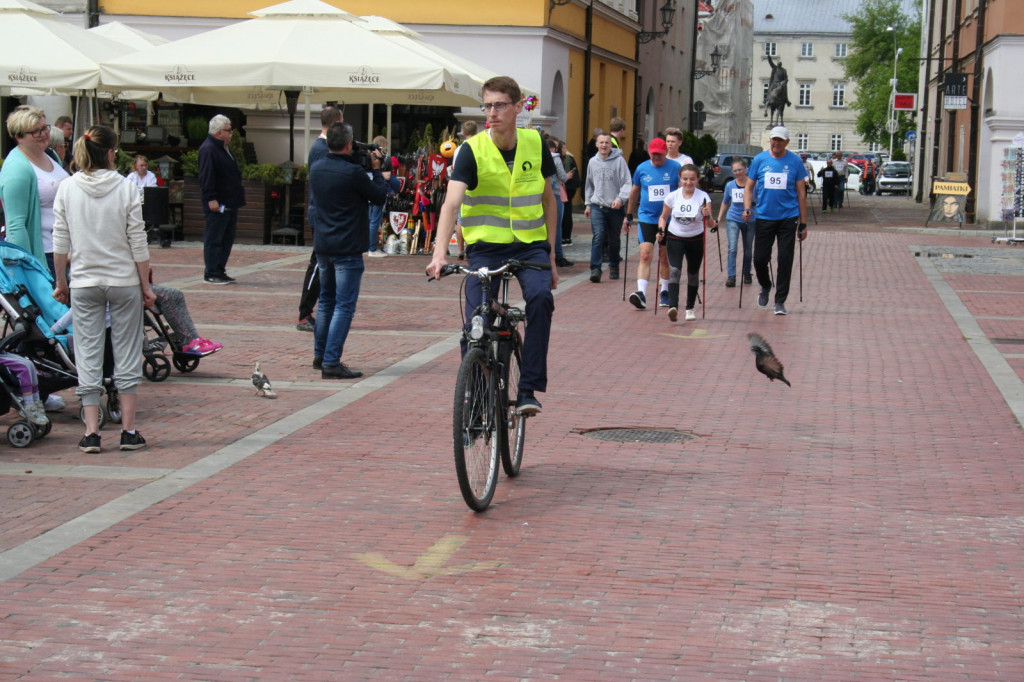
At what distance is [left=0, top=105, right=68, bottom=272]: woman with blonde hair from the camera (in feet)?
27.7

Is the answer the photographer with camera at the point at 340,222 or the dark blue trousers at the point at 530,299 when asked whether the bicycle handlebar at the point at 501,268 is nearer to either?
the dark blue trousers at the point at 530,299

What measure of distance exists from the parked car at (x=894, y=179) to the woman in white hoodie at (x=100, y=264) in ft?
195

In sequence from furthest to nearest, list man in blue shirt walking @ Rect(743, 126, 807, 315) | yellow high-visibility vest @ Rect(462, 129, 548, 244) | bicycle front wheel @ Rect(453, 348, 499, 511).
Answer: man in blue shirt walking @ Rect(743, 126, 807, 315), yellow high-visibility vest @ Rect(462, 129, 548, 244), bicycle front wheel @ Rect(453, 348, 499, 511)

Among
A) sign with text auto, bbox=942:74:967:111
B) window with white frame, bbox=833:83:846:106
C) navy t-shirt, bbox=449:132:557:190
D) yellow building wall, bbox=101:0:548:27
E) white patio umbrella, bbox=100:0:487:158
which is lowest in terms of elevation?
navy t-shirt, bbox=449:132:557:190

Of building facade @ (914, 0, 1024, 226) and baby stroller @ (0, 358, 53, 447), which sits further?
building facade @ (914, 0, 1024, 226)

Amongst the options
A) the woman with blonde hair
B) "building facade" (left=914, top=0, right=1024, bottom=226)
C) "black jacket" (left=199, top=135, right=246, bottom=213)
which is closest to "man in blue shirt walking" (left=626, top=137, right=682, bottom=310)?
"black jacket" (left=199, top=135, right=246, bottom=213)

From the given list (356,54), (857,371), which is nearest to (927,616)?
(857,371)

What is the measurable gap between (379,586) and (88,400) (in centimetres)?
285

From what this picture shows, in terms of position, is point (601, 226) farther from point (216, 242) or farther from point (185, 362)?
point (185, 362)

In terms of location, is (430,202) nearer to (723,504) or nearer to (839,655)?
(723,504)

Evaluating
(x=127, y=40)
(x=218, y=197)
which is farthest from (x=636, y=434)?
(x=127, y=40)

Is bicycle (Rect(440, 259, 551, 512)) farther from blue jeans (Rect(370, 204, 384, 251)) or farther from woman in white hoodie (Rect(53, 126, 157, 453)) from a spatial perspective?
blue jeans (Rect(370, 204, 384, 251))

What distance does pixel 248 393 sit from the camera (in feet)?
30.5

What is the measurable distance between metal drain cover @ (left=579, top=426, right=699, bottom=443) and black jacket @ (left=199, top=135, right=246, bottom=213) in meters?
8.94
